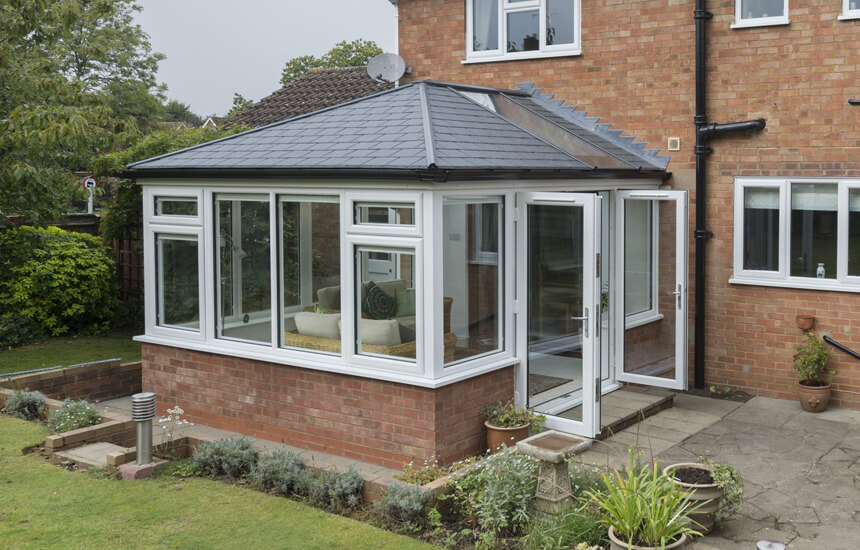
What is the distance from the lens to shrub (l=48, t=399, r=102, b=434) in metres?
8.30

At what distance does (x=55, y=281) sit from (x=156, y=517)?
810cm

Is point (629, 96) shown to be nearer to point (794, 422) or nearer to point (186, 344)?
point (794, 422)

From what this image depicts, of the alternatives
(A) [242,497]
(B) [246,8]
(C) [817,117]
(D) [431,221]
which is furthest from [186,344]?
(B) [246,8]

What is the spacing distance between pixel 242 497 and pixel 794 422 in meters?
5.69

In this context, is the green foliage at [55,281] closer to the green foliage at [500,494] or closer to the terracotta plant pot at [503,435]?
the terracotta plant pot at [503,435]

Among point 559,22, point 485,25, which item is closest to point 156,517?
point 559,22

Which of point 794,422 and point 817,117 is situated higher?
point 817,117

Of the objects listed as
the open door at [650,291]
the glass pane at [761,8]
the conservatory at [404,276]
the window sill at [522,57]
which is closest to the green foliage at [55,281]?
the conservatory at [404,276]

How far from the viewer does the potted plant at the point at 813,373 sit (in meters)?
9.05

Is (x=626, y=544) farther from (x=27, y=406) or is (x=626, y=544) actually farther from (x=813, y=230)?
(x=27, y=406)

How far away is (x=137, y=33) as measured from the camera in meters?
42.2

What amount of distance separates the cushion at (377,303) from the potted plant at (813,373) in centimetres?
477

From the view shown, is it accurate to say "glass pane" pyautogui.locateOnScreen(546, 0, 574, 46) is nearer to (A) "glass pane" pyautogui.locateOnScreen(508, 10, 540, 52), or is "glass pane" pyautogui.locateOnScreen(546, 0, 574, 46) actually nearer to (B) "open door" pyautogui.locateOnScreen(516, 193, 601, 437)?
(A) "glass pane" pyautogui.locateOnScreen(508, 10, 540, 52)

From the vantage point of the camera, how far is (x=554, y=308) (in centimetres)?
814
